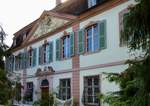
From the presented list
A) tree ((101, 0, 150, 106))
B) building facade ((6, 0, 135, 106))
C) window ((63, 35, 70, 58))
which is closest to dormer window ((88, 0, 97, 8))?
building facade ((6, 0, 135, 106))

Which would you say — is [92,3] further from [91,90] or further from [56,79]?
[56,79]

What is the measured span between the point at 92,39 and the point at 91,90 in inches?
112

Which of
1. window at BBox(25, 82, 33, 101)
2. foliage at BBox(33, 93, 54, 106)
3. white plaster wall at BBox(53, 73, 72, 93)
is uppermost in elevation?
white plaster wall at BBox(53, 73, 72, 93)

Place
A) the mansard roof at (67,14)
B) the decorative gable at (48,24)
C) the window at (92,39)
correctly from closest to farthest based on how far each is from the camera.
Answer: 1. the mansard roof at (67,14)
2. the window at (92,39)
3. the decorative gable at (48,24)

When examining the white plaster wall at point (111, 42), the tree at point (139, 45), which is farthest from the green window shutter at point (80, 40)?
the tree at point (139, 45)

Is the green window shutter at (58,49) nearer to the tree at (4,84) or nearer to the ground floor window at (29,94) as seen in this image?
the ground floor window at (29,94)

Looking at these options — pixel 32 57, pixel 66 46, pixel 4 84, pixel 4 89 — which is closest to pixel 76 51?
pixel 66 46

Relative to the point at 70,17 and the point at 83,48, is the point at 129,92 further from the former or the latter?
the point at 70,17

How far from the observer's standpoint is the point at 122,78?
6.10 meters

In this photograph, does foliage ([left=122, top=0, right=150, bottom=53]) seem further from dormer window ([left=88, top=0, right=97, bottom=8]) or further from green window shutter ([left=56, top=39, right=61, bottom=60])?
green window shutter ([left=56, top=39, right=61, bottom=60])

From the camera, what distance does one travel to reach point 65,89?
21.6m

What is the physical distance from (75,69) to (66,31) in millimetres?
2913

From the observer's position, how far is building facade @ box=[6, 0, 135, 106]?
16797mm

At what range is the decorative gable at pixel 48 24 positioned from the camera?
23.4m
